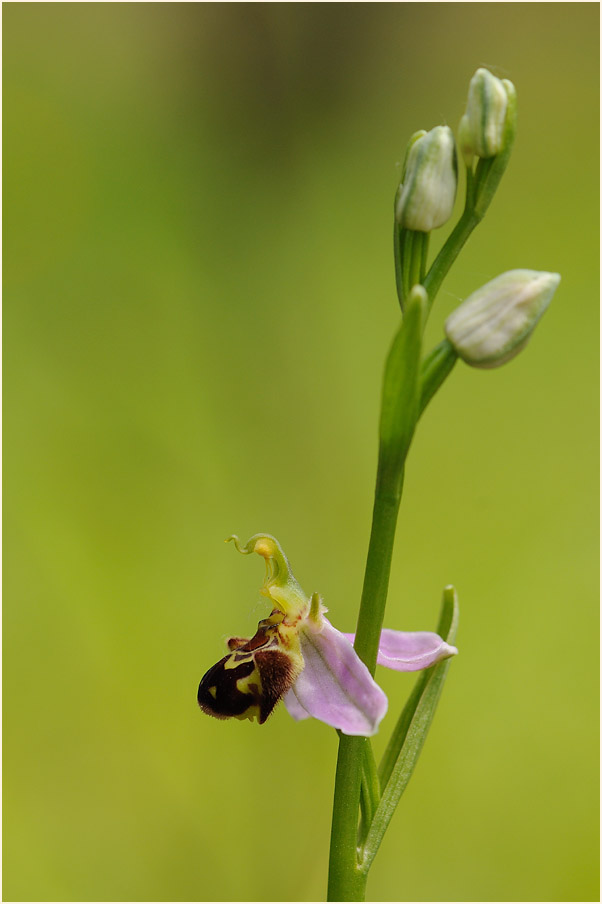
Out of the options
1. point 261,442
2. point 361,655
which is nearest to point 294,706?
point 361,655

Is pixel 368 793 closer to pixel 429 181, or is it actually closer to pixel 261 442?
pixel 429 181

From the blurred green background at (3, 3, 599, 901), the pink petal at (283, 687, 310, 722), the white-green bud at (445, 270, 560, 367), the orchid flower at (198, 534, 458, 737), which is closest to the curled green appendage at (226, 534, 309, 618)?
the orchid flower at (198, 534, 458, 737)

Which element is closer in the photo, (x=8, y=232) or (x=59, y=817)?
(x=59, y=817)

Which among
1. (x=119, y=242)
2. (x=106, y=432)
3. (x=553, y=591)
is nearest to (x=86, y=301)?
(x=119, y=242)

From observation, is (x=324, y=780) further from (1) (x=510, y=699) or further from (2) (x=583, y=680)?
(2) (x=583, y=680)

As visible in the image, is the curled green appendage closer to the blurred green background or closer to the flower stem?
the flower stem

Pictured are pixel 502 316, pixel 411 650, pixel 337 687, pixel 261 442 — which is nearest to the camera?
pixel 502 316

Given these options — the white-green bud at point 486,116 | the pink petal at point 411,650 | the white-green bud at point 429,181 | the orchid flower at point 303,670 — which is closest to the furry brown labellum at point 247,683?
the orchid flower at point 303,670
